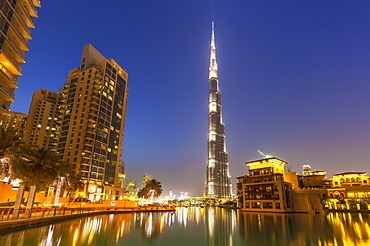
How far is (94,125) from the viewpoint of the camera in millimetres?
102938

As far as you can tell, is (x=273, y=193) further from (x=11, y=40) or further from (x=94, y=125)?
(x=11, y=40)

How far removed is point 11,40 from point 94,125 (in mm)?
63790

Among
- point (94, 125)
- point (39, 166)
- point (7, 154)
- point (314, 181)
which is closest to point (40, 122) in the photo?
point (94, 125)

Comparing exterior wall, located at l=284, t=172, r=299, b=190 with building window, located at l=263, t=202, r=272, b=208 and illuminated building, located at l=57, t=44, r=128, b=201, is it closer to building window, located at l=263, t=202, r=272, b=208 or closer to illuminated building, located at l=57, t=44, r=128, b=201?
building window, located at l=263, t=202, r=272, b=208

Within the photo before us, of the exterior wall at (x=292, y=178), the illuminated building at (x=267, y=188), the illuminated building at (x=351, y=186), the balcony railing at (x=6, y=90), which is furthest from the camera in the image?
the illuminated building at (x=351, y=186)

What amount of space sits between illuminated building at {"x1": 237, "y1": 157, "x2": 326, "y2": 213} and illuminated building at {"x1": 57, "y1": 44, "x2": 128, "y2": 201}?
60368 millimetres

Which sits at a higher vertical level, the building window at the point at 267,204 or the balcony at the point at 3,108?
the balcony at the point at 3,108

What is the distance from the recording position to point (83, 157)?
314 ft

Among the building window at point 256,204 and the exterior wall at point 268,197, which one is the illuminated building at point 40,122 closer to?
the exterior wall at point 268,197

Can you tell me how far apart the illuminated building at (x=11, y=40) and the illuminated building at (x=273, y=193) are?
291 ft

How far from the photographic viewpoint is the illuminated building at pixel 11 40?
39.1 m

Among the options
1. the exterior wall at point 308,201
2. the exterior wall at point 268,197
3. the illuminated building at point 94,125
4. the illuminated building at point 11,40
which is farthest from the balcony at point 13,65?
the exterior wall at point 308,201

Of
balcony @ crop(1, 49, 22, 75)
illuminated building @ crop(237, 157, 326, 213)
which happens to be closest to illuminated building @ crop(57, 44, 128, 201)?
balcony @ crop(1, 49, 22, 75)

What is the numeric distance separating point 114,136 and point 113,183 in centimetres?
2203
